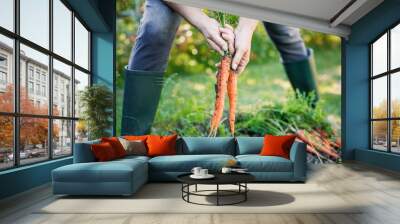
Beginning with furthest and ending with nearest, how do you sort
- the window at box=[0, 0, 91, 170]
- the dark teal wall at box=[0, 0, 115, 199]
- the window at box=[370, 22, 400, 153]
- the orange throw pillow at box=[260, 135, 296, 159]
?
1. the window at box=[370, 22, 400, 153]
2. the orange throw pillow at box=[260, 135, 296, 159]
3. the dark teal wall at box=[0, 0, 115, 199]
4. the window at box=[0, 0, 91, 170]

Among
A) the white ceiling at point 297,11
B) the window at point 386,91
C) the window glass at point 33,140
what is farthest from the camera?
the window at point 386,91

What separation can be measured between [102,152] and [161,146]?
127cm

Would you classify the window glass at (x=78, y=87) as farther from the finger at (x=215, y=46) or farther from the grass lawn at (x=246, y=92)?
the finger at (x=215, y=46)

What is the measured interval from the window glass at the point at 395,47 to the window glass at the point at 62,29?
21.5 feet

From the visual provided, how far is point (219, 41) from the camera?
9289 millimetres

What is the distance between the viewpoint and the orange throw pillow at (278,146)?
639 cm

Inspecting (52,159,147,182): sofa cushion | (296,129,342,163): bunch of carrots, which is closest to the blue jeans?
(296,129,342,163): bunch of carrots

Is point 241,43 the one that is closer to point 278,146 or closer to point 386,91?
point 386,91

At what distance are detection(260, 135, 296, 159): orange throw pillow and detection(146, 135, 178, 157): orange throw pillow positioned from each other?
1.57m

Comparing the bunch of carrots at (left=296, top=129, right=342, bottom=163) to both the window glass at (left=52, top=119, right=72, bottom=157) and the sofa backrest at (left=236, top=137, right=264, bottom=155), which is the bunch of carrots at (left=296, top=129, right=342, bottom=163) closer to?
the sofa backrest at (left=236, top=137, right=264, bottom=155)

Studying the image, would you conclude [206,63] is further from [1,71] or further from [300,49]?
[1,71]

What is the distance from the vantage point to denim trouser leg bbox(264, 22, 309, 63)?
370 inches

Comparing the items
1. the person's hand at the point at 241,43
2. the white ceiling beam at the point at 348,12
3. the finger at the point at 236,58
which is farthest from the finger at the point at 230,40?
the white ceiling beam at the point at 348,12

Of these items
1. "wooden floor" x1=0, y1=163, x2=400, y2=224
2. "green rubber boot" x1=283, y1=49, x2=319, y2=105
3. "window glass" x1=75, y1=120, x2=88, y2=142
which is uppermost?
"green rubber boot" x1=283, y1=49, x2=319, y2=105
